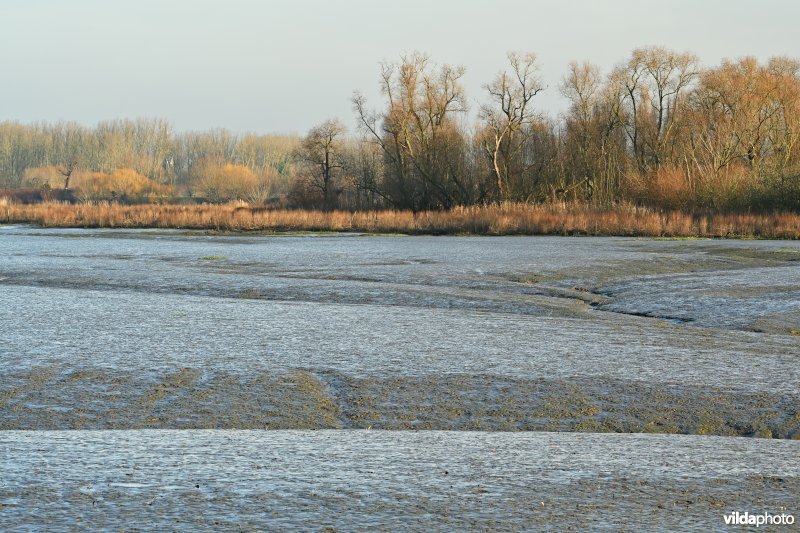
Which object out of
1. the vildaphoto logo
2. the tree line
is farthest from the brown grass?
the vildaphoto logo

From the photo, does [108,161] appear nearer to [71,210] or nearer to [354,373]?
[71,210]

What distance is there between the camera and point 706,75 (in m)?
51.4

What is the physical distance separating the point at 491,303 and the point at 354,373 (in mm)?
4979

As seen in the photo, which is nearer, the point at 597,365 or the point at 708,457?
the point at 708,457

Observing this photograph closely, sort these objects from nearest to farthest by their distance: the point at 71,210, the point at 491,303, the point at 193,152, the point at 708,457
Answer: the point at 708,457, the point at 491,303, the point at 71,210, the point at 193,152

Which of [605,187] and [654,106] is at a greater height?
[654,106]

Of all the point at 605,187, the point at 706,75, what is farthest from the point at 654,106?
the point at 605,187

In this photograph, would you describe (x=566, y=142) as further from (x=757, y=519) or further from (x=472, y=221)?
(x=757, y=519)

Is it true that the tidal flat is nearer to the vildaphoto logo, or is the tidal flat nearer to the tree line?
the vildaphoto logo

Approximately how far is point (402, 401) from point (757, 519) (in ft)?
9.32

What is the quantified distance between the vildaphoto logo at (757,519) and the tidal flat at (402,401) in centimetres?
9

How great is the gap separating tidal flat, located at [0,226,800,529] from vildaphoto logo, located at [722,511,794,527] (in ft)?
0.31

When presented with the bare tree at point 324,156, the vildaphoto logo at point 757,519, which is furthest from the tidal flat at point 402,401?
the bare tree at point 324,156

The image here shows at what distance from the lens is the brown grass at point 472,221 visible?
33938 millimetres
